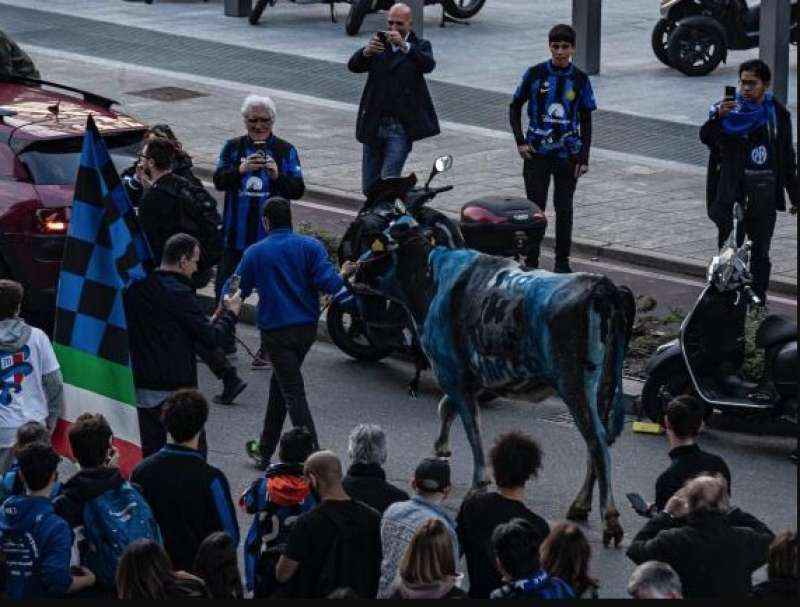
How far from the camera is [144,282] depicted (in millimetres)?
10531

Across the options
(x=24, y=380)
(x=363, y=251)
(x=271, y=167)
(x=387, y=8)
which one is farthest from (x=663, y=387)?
(x=387, y=8)

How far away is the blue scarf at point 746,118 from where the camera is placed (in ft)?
47.6

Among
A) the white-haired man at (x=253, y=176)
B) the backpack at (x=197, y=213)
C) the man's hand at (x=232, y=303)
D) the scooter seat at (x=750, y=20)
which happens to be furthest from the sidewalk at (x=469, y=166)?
the man's hand at (x=232, y=303)

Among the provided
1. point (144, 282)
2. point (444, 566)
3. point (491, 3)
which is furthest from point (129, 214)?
point (491, 3)

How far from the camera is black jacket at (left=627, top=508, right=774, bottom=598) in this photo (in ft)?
26.6

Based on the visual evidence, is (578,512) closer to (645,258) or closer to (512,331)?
(512,331)

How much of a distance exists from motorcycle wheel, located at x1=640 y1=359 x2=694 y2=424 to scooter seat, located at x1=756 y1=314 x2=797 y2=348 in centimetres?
51

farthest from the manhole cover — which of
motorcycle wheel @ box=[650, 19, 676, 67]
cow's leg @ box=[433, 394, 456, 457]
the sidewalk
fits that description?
cow's leg @ box=[433, 394, 456, 457]

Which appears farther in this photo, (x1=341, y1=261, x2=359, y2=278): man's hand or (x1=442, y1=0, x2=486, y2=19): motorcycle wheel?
(x1=442, y1=0, x2=486, y2=19): motorcycle wheel

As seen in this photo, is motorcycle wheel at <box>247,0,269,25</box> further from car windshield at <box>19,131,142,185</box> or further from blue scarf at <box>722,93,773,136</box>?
blue scarf at <box>722,93,773,136</box>

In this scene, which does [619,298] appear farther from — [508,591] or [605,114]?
[605,114]

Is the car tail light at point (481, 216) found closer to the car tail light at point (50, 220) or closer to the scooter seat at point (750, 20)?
the car tail light at point (50, 220)

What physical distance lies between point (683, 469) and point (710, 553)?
119 cm

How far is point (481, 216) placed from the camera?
46.2 feet
